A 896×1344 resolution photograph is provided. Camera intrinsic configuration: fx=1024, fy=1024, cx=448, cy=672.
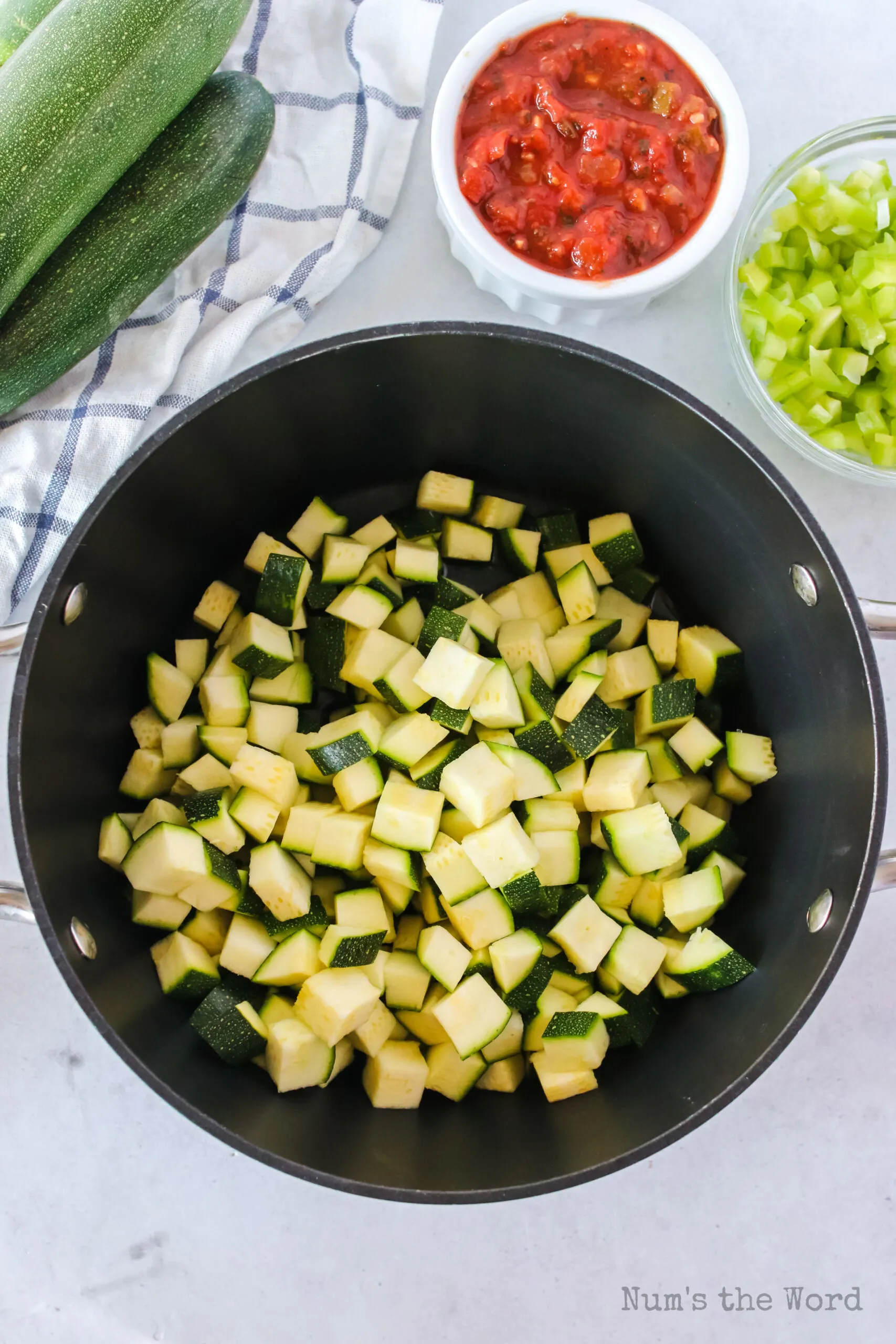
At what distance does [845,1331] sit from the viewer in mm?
1520

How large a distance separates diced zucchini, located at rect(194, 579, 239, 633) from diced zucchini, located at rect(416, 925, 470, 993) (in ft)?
1.83

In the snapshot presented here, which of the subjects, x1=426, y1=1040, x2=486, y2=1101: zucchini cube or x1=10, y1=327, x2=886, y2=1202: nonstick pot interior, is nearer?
x1=10, y1=327, x2=886, y2=1202: nonstick pot interior

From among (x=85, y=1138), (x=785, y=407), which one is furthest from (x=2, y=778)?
(x=785, y=407)

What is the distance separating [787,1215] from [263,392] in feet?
4.61

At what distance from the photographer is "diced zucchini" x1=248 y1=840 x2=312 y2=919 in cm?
132

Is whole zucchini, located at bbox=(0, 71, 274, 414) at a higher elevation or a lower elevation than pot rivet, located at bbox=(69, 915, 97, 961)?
higher

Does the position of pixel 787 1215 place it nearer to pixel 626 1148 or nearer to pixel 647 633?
pixel 626 1148

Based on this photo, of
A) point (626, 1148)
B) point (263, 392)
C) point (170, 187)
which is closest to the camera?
point (626, 1148)

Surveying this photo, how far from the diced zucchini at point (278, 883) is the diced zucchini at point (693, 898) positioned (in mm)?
481

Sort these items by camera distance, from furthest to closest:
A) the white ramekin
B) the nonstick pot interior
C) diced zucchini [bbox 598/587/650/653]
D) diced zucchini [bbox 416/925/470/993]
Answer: diced zucchini [bbox 598/587/650/653] → the white ramekin → diced zucchini [bbox 416/925/470/993] → the nonstick pot interior

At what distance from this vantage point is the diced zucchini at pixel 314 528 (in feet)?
4.96

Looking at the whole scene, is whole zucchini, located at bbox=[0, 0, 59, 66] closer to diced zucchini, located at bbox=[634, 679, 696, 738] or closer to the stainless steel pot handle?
the stainless steel pot handle

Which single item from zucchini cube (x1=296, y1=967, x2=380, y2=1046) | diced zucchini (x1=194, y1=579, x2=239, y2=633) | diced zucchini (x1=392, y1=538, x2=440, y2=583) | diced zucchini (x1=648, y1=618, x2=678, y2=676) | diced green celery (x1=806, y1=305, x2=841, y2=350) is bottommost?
diced zucchini (x1=648, y1=618, x2=678, y2=676)

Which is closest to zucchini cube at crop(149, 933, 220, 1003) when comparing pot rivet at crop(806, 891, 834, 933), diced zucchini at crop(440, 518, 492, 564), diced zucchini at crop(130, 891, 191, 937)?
diced zucchini at crop(130, 891, 191, 937)
